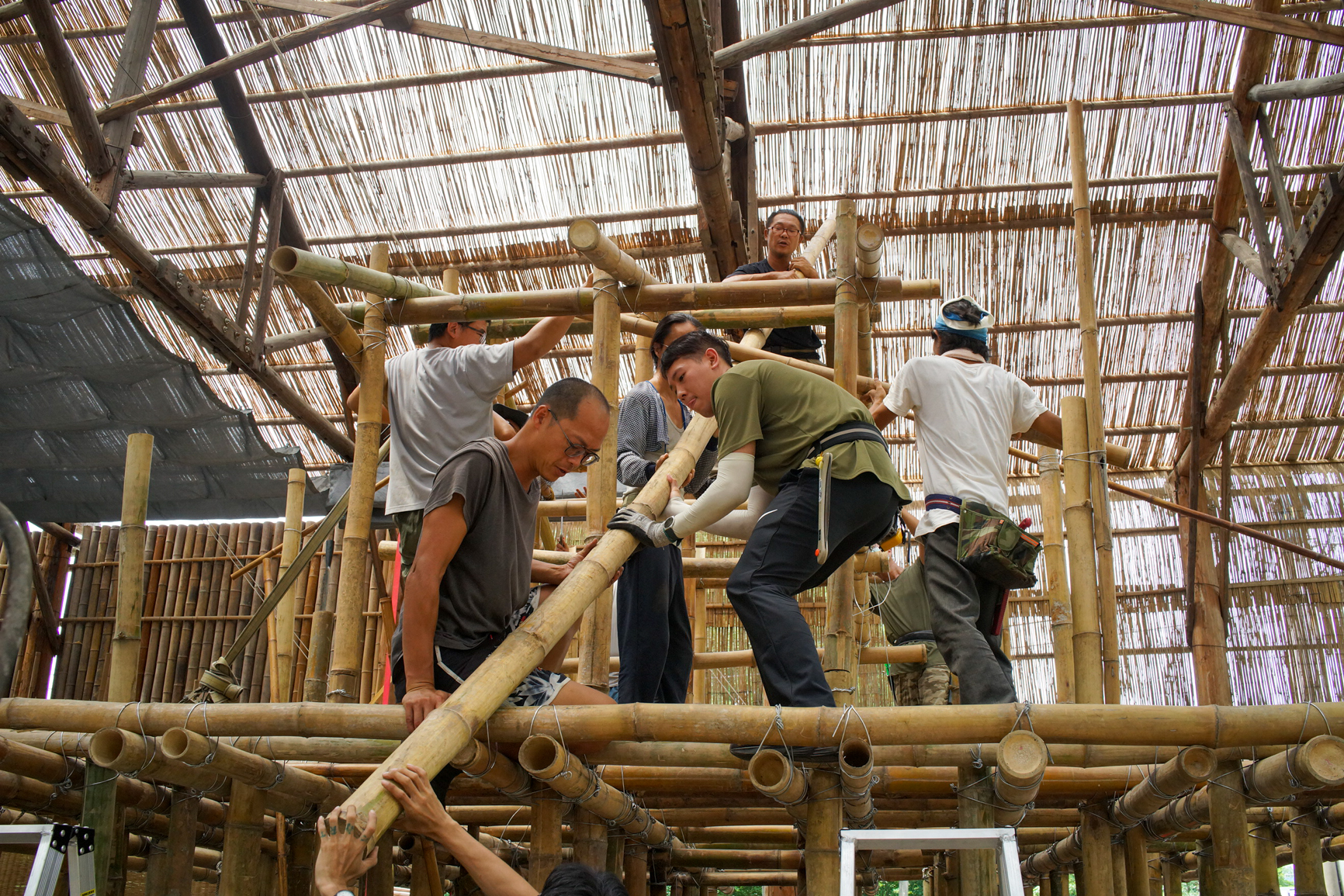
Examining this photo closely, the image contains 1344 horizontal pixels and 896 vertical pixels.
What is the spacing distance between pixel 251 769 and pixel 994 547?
83.1 inches

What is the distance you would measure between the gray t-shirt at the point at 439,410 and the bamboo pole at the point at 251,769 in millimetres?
853

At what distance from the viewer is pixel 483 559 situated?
9.33 ft

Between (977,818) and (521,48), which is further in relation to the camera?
(521,48)

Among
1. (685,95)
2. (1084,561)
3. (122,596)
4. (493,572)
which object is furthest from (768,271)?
(122,596)

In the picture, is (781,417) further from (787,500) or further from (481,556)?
(481,556)

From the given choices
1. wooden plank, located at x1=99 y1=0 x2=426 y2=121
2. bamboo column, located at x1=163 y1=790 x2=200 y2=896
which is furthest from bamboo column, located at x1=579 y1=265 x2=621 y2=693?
wooden plank, located at x1=99 y1=0 x2=426 y2=121

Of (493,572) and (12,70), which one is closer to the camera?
(493,572)

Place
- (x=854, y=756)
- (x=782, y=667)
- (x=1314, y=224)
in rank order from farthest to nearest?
(x=1314, y=224) → (x=782, y=667) → (x=854, y=756)

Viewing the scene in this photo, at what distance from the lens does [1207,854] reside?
427 centimetres

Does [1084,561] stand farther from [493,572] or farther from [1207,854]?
[493,572]

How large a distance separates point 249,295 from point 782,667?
5.53 m

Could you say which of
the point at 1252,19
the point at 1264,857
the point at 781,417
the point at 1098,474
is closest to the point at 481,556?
the point at 781,417

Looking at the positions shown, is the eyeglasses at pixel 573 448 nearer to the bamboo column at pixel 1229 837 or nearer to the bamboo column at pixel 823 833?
the bamboo column at pixel 823 833

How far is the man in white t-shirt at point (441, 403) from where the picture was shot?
351cm
